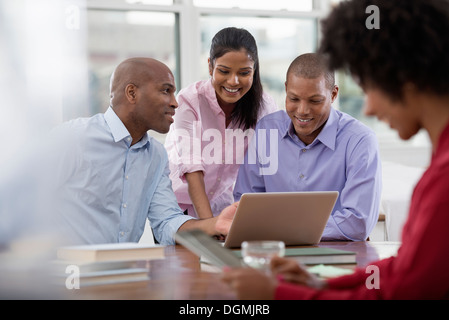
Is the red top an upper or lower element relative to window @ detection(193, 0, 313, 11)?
lower

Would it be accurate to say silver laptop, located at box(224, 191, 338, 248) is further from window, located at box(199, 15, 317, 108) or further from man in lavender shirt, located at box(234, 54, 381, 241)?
window, located at box(199, 15, 317, 108)

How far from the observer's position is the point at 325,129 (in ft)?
7.95

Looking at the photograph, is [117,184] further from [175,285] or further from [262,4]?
[262,4]

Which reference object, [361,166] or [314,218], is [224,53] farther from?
[314,218]

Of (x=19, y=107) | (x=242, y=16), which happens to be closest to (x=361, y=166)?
(x=19, y=107)

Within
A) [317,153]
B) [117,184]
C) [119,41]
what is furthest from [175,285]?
[119,41]

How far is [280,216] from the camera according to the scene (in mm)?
1729

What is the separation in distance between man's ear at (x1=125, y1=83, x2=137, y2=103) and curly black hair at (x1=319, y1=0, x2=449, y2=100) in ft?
4.35

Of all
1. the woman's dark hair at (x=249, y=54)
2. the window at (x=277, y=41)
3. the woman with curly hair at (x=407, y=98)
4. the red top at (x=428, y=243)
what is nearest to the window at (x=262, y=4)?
the window at (x=277, y=41)

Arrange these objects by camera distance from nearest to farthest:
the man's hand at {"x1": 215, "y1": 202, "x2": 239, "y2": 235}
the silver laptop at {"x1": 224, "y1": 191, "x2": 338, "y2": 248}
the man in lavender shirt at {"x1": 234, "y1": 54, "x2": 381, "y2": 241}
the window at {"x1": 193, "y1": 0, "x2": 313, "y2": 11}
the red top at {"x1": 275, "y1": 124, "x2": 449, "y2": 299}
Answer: the red top at {"x1": 275, "y1": 124, "x2": 449, "y2": 299}, the silver laptop at {"x1": 224, "y1": 191, "x2": 338, "y2": 248}, the man's hand at {"x1": 215, "y1": 202, "x2": 239, "y2": 235}, the man in lavender shirt at {"x1": 234, "y1": 54, "x2": 381, "y2": 241}, the window at {"x1": 193, "y1": 0, "x2": 313, "y2": 11}

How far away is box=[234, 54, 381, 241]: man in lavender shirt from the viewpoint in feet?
7.42

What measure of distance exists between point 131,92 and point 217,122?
58 centimetres

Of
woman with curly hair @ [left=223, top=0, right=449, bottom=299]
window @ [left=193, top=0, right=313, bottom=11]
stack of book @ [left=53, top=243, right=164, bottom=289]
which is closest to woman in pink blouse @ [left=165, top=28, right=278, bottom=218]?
stack of book @ [left=53, top=243, right=164, bottom=289]
